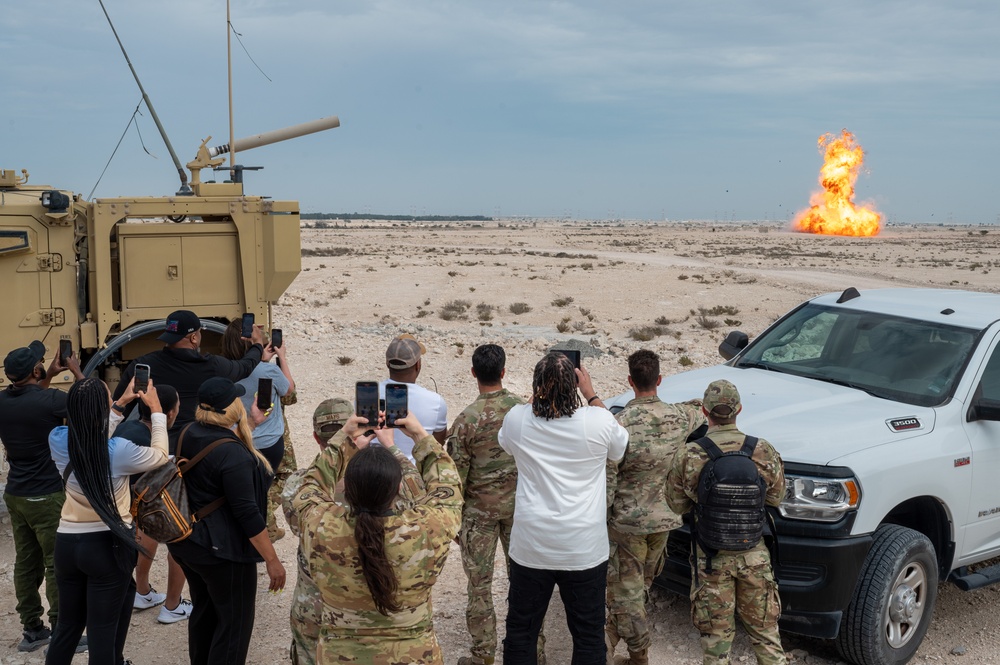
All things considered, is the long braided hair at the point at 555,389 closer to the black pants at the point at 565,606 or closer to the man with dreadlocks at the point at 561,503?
the man with dreadlocks at the point at 561,503

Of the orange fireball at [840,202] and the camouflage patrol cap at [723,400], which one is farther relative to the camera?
the orange fireball at [840,202]

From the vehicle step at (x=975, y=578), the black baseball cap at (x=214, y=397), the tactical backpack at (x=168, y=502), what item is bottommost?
the vehicle step at (x=975, y=578)

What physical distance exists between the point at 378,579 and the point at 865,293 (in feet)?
17.0

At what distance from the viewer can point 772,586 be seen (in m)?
4.13

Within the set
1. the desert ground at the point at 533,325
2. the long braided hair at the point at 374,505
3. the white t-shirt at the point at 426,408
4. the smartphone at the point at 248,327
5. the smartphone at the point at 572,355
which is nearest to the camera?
the long braided hair at the point at 374,505

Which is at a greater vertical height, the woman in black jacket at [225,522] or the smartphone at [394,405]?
the smartphone at [394,405]

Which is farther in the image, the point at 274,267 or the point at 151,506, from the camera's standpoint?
the point at 274,267

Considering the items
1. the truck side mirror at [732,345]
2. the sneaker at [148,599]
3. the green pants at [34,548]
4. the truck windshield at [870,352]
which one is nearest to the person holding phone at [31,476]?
the green pants at [34,548]

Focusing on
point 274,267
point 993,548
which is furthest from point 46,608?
point 993,548

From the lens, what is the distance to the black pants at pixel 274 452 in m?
5.83

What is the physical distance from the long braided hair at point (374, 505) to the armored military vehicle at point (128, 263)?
18.4ft

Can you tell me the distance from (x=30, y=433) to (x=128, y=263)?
11.2 feet

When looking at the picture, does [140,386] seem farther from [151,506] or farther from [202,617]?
[202,617]

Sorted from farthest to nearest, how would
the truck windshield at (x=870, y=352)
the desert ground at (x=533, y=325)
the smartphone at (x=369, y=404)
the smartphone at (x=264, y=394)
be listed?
1. the truck windshield at (x=870, y=352)
2. the desert ground at (x=533, y=325)
3. the smartphone at (x=264, y=394)
4. the smartphone at (x=369, y=404)
